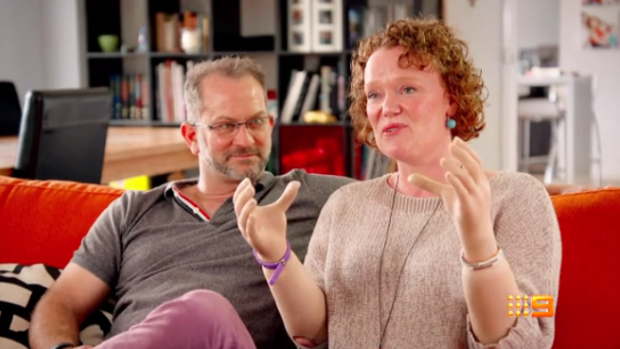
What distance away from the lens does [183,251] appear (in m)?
1.87

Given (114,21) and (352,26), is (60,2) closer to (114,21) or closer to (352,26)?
(114,21)

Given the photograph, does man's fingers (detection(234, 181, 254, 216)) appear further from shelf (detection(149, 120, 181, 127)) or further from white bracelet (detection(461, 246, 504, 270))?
shelf (detection(149, 120, 181, 127))

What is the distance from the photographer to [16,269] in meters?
1.94

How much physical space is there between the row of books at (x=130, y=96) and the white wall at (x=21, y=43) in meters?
0.74

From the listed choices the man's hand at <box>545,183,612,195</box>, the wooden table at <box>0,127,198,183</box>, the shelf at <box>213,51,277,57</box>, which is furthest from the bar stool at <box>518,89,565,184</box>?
the man's hand at <box>545,183,612,195</box>

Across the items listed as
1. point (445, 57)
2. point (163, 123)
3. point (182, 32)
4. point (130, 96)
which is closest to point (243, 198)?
point (445, 57)

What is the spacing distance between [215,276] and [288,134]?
302 cm

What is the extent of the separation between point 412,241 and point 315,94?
333cm

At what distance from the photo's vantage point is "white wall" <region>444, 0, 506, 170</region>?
16.1 ft

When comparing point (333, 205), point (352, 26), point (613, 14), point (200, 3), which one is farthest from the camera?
point (613, 14)

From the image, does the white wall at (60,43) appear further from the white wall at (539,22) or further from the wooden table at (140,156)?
the white wall at (539,22)

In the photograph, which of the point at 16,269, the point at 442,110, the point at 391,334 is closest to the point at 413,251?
the point at 391,334

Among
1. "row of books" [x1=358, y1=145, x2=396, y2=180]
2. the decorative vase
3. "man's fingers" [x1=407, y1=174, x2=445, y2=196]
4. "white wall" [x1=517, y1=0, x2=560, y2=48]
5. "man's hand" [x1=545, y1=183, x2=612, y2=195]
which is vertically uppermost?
"white wall" [x1=517, y1=0, x2=560, y2=48]

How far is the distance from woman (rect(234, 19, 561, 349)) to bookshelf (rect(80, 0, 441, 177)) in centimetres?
287
